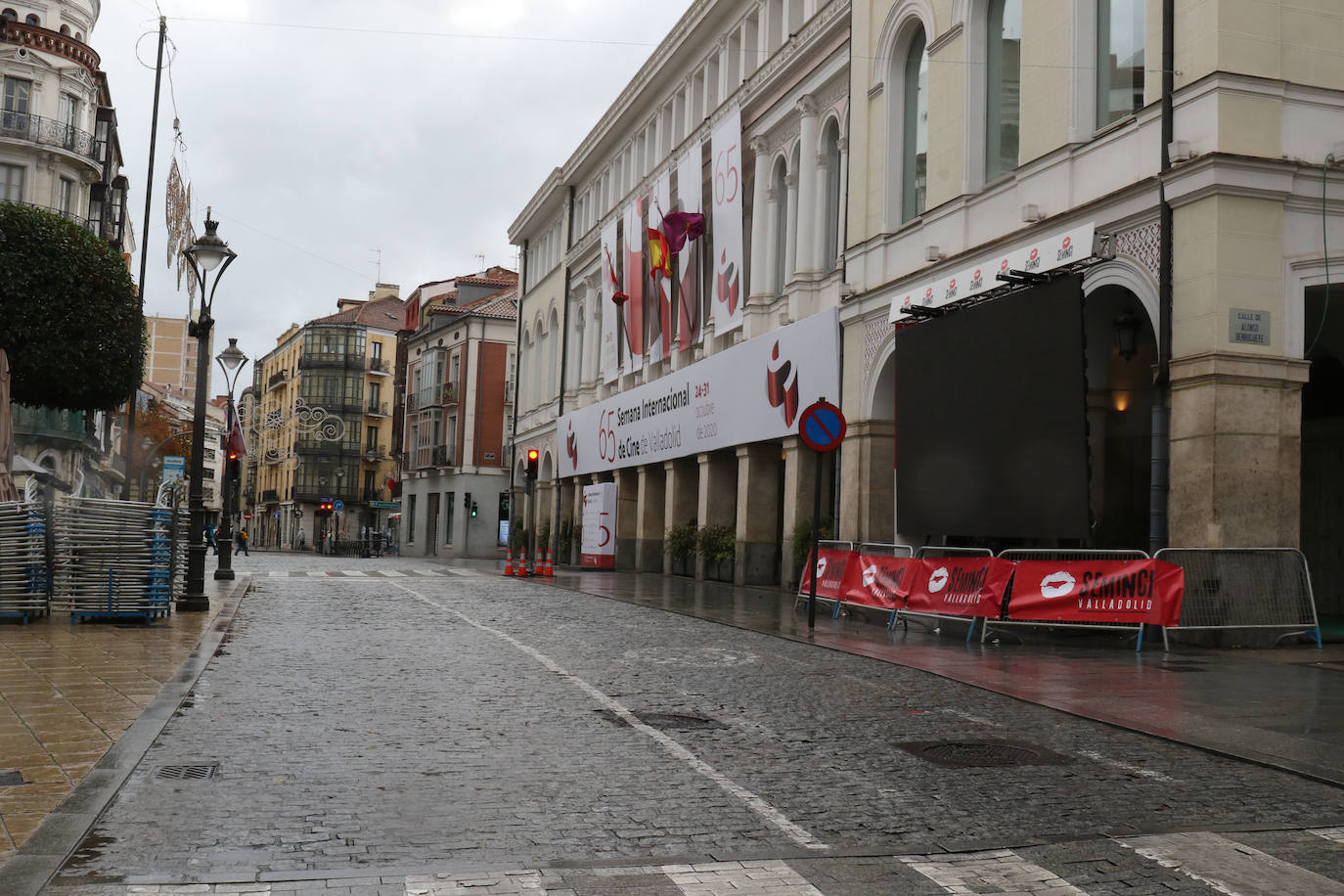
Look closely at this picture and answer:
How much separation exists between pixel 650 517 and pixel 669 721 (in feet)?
98.0

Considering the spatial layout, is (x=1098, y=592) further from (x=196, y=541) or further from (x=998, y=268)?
(x=196, y=541)

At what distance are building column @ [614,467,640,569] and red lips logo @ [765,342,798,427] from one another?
12.3 meters

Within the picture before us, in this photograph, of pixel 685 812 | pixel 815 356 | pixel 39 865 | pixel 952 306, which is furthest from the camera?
pixel 815 356

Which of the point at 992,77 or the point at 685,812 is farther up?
the point at 992,77

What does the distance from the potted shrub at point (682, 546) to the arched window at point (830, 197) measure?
30.2ft

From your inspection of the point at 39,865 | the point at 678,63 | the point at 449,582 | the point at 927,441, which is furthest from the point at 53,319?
the point at 39,865

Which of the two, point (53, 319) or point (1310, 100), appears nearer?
point (1310, 100)

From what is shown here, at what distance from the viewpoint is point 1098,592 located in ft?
46.6

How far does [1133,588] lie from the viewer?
13.9 m

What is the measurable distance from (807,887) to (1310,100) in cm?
1375

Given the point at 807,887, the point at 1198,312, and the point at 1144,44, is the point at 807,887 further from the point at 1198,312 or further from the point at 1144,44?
the point at 1144,44

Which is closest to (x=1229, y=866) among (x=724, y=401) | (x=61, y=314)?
(x=724, y=401)

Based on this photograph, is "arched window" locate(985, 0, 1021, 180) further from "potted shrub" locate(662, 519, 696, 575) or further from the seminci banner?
"potted shrub" locate(662, 519, 696, 575)

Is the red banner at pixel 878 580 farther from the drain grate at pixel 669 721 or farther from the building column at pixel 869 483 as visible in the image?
the drain grate at pixel 669 721
